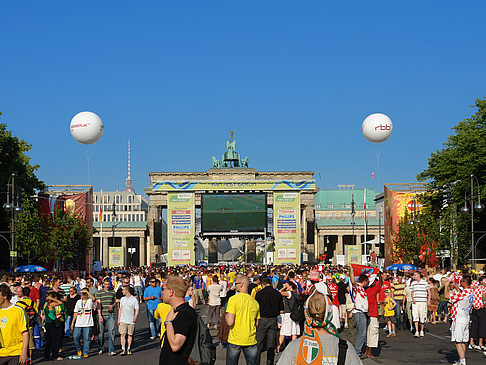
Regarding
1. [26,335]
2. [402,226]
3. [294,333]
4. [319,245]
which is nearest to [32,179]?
[402,226]

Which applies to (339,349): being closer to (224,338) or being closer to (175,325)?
(175,325)

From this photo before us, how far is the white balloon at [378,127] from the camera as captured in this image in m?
30.2

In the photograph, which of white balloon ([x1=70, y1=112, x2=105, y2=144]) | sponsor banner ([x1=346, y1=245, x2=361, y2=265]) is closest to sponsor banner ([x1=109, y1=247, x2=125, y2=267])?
sponsor banner ([x1=346, y1=245, x2=361, y2=265])

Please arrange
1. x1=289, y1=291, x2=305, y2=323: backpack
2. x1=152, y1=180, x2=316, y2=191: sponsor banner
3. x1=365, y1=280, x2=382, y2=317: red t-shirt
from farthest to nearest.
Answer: x1=152, y1=180, x2=316, y2=191: sponsor banner → x1=365, y1=280, x2=382, y2=317: red t-shirt → x1=289, y1=291, x2=305, y2=323: backpack

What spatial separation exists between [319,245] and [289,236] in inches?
1939

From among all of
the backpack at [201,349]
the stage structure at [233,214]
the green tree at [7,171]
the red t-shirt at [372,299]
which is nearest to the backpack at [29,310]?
the red t-shirt at [372,299]

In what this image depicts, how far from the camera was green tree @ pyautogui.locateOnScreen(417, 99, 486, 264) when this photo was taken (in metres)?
51.1

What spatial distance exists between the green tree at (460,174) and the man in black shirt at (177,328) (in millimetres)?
45153

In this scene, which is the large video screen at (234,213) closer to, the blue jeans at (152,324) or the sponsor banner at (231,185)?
the sponsor banner at (231,185)

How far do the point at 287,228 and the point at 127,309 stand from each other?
7255cm

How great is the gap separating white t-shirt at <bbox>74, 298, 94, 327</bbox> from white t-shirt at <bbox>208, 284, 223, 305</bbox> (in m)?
6.21

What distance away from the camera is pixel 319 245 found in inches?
5399

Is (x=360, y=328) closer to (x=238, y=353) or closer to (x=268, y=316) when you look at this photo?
(x=268, y=316)

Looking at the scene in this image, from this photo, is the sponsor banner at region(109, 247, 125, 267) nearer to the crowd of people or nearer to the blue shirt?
the crowd of people
